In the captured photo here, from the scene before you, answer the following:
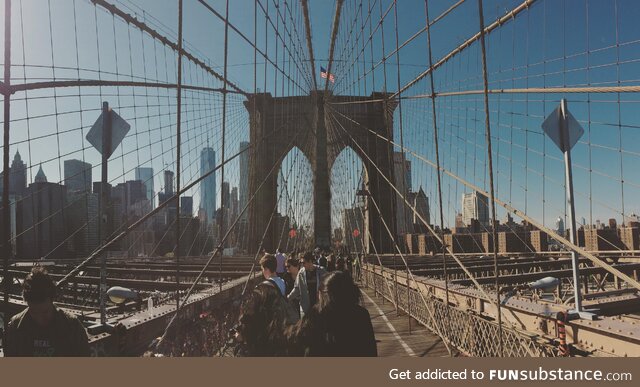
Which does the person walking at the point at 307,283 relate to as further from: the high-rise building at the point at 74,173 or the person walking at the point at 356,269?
the person walking at the point at 356,269

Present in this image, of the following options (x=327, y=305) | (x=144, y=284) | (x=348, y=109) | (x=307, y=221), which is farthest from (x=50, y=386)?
(x=348, y=109)

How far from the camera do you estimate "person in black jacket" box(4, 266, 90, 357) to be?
1.70m

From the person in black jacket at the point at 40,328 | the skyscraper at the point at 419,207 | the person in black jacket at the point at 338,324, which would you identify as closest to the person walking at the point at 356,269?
the skyscraper at the point at 419,207

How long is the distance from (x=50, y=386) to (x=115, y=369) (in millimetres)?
290

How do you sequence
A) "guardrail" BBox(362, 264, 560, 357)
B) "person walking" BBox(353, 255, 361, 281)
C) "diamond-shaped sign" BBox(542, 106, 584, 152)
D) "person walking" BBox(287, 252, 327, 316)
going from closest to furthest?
"guardrail" BBox(362, 264, 560, 357) → "diamond-shaped sign" BBox(542, 106, 584, 152) → "person walking" BBox(287, 252, 327, 316) → "person walking" BBox(353, 255, 361, 281)

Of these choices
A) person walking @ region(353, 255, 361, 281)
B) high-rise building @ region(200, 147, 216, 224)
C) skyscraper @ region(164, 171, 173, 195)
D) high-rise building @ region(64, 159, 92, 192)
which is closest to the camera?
high-rise building @ region(64, 159, 92, 192)

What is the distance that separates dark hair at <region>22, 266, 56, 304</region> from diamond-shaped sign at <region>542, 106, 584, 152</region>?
11.4ft

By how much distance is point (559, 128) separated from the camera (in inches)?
124

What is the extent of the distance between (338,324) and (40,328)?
1307 millimetres

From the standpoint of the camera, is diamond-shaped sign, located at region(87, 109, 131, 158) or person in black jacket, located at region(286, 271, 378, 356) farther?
diamond-shaped sign, located at region(87, 109, 131, 158)

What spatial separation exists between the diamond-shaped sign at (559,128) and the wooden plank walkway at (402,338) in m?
2.65

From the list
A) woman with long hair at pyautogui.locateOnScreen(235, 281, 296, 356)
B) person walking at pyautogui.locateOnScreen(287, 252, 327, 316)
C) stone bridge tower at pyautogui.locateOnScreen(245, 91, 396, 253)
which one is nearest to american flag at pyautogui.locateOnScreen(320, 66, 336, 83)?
stone bridge tower at pyautogui.locateOnScreen(245, 91, 396, 253)

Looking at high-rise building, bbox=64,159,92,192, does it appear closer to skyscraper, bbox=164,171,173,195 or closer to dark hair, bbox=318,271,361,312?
skyscraper, bbox=164,171,173,195

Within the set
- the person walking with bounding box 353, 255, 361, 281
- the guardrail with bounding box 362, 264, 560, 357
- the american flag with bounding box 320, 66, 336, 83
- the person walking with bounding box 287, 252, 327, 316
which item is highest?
the american flag with bounding box 320, 66, 336, 83
